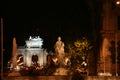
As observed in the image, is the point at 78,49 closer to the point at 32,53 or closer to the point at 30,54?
the point at 30,54

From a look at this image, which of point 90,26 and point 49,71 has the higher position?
point 90,26

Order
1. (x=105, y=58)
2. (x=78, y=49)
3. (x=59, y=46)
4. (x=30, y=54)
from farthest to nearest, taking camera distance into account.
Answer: (x=30, y=54) < (x=78, y=49) < (x=105, y=58) < (x=59, y=46)

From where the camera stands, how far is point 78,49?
214ft

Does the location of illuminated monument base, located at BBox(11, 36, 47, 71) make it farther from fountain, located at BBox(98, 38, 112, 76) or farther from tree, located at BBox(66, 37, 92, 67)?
fountain, located at BBox(98, 38, 112, 76)

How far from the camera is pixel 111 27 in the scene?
63.4 meters

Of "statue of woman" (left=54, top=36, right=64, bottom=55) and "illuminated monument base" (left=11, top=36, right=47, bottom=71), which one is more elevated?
"illuminated monument base" (left=11, top=36, right=47, bottom=71)

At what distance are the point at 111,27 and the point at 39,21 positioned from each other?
10.3 metres

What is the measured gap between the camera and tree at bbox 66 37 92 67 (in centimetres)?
6312

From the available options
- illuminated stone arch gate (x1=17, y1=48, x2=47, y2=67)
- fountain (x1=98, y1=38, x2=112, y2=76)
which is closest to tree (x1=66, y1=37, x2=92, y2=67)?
fountain (x1=98, y1=38, x2=112, y2=76)

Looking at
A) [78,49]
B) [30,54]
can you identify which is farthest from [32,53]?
[78,49]

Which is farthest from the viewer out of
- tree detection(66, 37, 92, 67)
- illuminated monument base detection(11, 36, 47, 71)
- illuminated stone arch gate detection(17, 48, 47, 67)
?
illuminated monument base detection(11, 36, 47, 71)

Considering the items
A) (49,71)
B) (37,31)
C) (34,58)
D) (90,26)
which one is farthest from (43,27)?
(34,58)

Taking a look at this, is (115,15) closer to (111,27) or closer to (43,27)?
(111,27)

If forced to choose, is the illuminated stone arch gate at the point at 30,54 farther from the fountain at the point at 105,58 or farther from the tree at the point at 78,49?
the fountain at the point at 105,58
